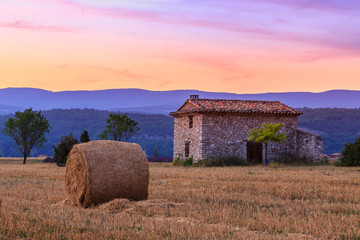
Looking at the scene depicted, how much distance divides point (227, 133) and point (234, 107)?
2096mm

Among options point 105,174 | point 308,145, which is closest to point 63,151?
point 308,145

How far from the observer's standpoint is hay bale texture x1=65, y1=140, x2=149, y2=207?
13.2 meters

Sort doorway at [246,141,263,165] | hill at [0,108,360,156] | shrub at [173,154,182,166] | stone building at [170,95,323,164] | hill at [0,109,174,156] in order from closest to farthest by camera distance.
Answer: stone building at [170,95,323,164], doorway at [246,141,263,165], shrub at [173,154,182,166], hill at [0,108,360,156], hill at [0,109,174,156]

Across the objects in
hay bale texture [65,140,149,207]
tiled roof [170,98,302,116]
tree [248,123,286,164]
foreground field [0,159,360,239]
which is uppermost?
tiled roof [170,98,302,116]

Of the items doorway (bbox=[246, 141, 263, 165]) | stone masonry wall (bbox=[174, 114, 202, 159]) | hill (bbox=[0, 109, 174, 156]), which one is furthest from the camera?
hill (bbox=[0, 109, 174, 156])

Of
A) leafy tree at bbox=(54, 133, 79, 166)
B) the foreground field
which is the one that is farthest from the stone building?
the foreground field

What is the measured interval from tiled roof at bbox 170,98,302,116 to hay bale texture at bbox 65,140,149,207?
842 inches

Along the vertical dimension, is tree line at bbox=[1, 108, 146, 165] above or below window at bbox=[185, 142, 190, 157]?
above

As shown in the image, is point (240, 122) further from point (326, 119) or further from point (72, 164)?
point (326, 119)

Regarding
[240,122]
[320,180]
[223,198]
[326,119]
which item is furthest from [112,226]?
[326,119]

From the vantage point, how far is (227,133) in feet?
119

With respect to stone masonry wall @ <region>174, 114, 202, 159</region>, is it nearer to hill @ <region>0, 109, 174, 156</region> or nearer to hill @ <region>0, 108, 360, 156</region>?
hill @ <region>0, 108, 360, 156</region>

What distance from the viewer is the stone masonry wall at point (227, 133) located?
3553 cm

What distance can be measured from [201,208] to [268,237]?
3.62 m
